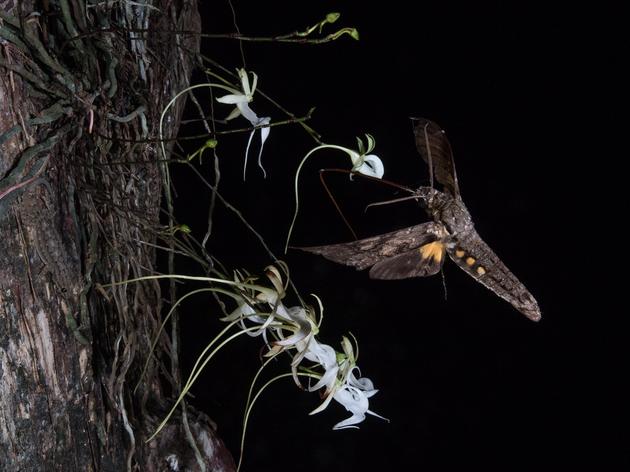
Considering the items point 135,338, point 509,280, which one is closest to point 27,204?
point 135,338

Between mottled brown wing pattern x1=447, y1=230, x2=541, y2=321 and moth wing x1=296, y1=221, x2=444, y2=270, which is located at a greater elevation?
moth wing x1=296, y1=221, x2=444, y2=270

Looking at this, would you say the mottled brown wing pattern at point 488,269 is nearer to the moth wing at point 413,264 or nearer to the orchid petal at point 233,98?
the moth wing at point 413,264

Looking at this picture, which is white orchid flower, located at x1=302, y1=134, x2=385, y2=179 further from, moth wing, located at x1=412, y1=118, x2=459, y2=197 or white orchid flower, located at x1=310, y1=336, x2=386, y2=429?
white orchid flower, located at x1=310, y1=336, x2=386, y2=429

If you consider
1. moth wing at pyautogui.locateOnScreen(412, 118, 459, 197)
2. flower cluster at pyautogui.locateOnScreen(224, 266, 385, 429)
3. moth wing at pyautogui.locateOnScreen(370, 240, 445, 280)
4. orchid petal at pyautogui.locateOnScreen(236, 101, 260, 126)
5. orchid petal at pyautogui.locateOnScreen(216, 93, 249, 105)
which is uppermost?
orchid petal at pyautogui.locateOnScreen(216, 93, 249, 105)

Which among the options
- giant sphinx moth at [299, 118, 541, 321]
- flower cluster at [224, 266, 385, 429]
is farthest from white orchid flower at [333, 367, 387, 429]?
giant sphinx moth at [299, 118, 541, 321]

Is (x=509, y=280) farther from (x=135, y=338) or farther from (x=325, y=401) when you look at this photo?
(x=135, y=338)

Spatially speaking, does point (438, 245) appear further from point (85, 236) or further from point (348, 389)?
point (85, 236)

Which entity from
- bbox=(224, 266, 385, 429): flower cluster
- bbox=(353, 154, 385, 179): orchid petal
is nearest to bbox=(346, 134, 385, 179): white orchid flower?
bbox=(353, 154, 385, 179): orchid petal
